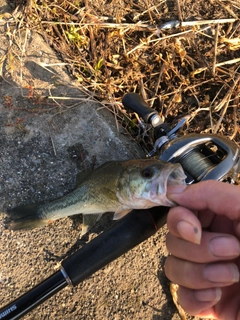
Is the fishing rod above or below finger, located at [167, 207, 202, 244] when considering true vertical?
below

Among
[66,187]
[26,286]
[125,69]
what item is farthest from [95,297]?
[125,69]

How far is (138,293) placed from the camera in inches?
121

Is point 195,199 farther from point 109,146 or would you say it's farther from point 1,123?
point 1,123

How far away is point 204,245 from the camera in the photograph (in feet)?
6.37

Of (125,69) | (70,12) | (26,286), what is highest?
(70,12)

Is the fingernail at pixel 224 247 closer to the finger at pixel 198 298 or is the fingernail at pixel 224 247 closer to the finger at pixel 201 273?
the finger at pixel 201 273

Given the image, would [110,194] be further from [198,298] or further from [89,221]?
[198,298]

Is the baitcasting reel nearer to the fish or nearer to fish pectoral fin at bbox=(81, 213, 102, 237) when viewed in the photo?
the fish

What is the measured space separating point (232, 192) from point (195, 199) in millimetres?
205

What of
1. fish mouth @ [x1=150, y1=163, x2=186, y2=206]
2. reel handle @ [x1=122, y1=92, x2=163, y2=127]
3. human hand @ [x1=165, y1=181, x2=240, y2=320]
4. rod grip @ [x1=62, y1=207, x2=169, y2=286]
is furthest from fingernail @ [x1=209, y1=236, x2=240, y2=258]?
reel handle @ [x1=122, y1=92, x2=163, y2=127]

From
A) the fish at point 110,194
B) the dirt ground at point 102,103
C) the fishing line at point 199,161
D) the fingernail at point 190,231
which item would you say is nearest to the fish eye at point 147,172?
the fish at point 110,194

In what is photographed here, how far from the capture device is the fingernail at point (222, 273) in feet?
6.26

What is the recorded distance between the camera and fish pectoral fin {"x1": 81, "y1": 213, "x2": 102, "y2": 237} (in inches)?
118

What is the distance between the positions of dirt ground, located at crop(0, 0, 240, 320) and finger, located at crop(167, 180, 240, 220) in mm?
1280
